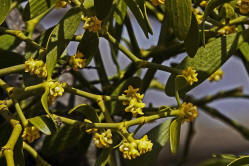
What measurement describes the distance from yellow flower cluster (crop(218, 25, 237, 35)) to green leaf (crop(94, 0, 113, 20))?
8.0 inches

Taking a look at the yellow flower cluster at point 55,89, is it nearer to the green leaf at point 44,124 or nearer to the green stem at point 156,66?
the green leaf at point 44,124

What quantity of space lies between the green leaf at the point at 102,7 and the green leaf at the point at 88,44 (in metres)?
0.04

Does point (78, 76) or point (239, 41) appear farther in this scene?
point (78, 76)

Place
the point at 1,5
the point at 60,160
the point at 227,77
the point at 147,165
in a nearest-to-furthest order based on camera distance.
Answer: the point at 1,5
the point at 147,165
the point at 60,160
the point at 227,77

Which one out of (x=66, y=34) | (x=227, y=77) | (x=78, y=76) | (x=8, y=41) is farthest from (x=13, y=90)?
(x=227, y=77)

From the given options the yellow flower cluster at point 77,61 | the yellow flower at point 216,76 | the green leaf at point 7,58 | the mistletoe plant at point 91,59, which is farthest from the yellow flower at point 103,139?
the yellow flower at point 216,76

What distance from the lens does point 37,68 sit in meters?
0.58

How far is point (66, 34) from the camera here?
60cm

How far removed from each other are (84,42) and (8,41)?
18 centimetres

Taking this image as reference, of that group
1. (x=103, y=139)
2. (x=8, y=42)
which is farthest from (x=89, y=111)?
(x=8, y=42)

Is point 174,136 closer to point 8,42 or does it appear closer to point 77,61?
point 77,61

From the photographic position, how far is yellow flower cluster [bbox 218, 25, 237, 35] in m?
0.72

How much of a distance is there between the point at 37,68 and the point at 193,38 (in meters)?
0.19

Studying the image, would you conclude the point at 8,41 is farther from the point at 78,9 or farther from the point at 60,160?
the point at 60,160
